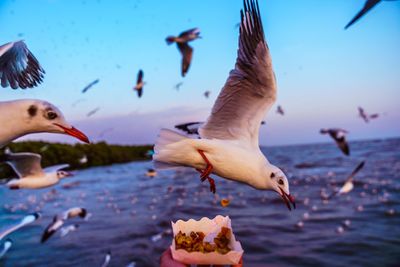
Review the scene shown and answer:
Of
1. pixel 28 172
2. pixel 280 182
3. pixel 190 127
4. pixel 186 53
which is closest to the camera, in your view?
pixel 280 182

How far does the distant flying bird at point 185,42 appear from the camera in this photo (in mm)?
3971

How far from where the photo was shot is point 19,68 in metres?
1.86

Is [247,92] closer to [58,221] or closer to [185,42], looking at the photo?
[185,42]

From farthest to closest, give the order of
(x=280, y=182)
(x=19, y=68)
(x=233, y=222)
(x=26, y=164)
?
(x=233, y=222), (x=26, y=164), (x=19, y=68), (x=280, y=182)

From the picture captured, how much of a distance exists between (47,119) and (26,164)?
3011 millimetres

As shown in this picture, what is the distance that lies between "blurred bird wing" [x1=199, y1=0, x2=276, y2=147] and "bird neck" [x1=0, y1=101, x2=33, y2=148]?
2.69 feet

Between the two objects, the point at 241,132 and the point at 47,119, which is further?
the point at 241,132

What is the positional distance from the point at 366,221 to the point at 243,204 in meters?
2.39

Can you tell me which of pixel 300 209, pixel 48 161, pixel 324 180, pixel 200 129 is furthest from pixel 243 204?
pixel 48 161

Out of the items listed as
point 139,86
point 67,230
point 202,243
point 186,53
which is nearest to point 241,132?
point 202,243

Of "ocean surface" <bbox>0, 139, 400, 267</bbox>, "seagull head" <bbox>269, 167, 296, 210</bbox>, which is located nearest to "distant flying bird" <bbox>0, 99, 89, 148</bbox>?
"seagull head" <bbox>269, 167, 296, 210</bbox>

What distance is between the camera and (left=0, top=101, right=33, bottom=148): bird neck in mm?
1563

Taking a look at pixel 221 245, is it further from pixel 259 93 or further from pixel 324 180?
pixel 324 180

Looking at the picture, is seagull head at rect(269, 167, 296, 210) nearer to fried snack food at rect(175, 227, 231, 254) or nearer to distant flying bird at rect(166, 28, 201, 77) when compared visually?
fried snack food at rect(175, 227, 231, 254)
